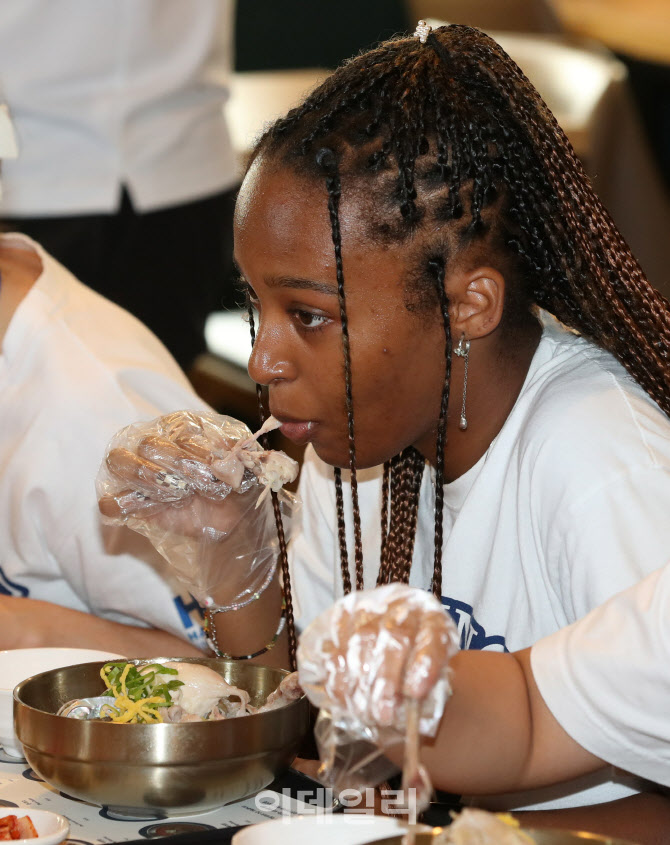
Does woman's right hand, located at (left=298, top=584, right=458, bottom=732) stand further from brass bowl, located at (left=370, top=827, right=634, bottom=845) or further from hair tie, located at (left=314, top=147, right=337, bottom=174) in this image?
hair tie, located at (left=314, top=147, right=337, bottom=174)

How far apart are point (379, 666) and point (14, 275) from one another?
1.22m

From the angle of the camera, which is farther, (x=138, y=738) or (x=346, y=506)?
(x=346, y=506)

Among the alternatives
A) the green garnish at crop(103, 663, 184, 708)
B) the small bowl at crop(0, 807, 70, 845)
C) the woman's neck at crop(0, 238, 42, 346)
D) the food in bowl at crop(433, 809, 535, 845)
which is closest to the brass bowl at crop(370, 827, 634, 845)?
the food in bowl at crop(433, 809, 535, 845)

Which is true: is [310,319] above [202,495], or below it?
above

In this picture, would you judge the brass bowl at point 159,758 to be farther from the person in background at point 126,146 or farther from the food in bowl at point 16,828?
the person in background at point 126,146

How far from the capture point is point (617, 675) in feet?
3.00

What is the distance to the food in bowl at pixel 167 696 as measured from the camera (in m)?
1.09

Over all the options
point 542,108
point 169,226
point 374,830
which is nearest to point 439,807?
point 374,830

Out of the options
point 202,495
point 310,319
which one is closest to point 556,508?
point 310,319

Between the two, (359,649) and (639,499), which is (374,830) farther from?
(639,499)

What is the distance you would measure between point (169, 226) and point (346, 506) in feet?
3.25

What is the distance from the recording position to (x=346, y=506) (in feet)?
5.26

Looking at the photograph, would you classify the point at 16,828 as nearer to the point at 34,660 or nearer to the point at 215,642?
the point at 34,660

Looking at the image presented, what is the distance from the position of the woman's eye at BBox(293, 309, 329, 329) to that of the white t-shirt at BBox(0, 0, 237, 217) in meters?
1.14
